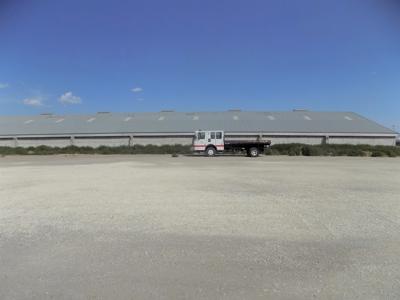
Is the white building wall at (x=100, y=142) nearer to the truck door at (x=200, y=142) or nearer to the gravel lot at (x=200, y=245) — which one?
the truck door at (x=200, y=142)

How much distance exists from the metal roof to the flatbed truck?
394 inches

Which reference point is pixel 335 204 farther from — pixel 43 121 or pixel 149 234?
pixel 43 121

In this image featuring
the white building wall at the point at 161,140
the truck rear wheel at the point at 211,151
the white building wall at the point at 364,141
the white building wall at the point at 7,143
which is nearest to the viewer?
the truck rear wheel at the point at 211,151

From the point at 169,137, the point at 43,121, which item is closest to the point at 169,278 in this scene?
the point at 169,137

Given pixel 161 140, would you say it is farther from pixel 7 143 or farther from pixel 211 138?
pixel 7 143

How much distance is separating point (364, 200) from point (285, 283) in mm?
5736

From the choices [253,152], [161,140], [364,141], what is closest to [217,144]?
[253,152]

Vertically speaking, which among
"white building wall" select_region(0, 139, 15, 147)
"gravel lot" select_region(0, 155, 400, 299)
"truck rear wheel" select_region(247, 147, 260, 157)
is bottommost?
"gravel lot" select_region(0, 155, 400, 299)

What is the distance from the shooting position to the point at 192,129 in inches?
1590

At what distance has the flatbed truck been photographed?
28.9 metres

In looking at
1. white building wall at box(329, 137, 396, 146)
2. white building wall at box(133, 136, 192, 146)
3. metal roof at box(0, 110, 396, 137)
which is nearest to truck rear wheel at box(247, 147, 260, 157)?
metal roof at box(0, 110, 396, 137)

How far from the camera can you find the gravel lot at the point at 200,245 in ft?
12.4

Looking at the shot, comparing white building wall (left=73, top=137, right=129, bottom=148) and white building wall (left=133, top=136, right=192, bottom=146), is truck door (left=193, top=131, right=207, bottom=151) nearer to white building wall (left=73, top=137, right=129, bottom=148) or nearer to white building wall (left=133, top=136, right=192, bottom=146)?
white building wall (left=133, top=136, right=192, bottom=146)

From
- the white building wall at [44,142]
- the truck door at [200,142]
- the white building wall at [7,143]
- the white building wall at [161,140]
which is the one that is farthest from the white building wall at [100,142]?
the truck door at [200,142]
